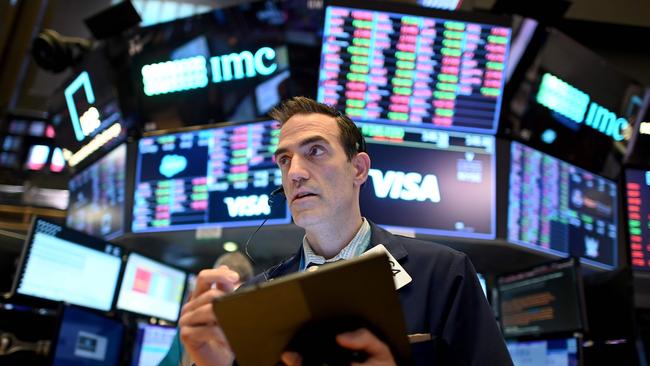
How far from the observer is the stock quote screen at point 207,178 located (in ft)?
13.1

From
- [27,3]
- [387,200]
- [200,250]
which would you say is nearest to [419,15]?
[387,200]

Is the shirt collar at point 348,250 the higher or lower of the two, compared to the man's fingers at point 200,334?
higher

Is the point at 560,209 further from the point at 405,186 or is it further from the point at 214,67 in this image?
the point at 214,67

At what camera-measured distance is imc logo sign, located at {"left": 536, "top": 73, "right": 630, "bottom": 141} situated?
13.7ft

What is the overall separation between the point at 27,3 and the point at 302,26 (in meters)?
4.67

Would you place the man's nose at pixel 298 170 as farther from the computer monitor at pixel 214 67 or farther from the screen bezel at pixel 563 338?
the computer monitor at pixel 214 67

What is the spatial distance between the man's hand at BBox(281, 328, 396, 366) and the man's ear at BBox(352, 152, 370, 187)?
0.68m

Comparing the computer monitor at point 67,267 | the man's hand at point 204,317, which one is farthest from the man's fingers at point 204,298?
the computer monitor at point 67,267

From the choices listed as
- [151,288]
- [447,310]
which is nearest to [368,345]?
[447,310]

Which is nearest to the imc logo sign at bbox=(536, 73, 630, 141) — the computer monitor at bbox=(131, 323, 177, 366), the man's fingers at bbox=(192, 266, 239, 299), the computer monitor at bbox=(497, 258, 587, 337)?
the computer monitor at bbox=(497, 258, 587, 337)

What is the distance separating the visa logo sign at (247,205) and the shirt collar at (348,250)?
229 centimetres

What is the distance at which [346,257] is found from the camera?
1560 millimetres

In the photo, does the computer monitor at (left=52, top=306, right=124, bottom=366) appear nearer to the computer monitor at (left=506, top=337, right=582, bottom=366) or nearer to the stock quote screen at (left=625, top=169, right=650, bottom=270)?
the computer monitor at (left=506, top=337, right=582, bottom=366)

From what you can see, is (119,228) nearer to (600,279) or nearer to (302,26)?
(302,26)
